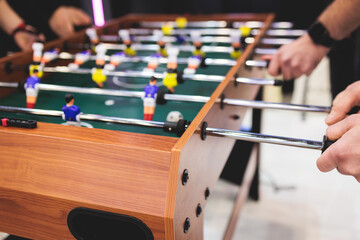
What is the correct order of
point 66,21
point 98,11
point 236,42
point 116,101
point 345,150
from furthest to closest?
point 98,11
point 66,21
point 236,42
point 116,101
point 345,150

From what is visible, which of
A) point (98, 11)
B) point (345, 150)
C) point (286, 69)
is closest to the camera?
point (345, 150)

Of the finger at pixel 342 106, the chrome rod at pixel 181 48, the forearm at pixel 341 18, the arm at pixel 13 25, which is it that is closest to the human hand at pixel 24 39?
the arm at pixel 13 25

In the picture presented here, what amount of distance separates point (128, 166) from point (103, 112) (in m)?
0.54

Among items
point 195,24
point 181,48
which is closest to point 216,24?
point 195,24

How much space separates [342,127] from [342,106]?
0.17 meters

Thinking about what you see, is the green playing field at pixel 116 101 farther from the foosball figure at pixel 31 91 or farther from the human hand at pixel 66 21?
the human hand at pixel 66 21

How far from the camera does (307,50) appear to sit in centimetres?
145

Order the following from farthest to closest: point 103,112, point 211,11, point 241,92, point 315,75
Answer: point 211,11, point 315,75, point 241,92, point 103,112

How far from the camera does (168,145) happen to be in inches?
29.9

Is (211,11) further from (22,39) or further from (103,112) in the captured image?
(103,112)

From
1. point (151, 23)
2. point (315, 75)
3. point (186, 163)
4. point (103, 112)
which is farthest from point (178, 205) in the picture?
point (315, 75)

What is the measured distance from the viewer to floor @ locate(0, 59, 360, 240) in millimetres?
2016

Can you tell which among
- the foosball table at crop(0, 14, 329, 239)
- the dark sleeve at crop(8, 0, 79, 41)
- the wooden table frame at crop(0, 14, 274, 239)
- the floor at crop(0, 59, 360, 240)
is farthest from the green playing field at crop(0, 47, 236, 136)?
the dark sleeve at crop(8, 0, 79, 41)

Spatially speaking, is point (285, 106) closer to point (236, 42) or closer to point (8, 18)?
point (236, 42)
